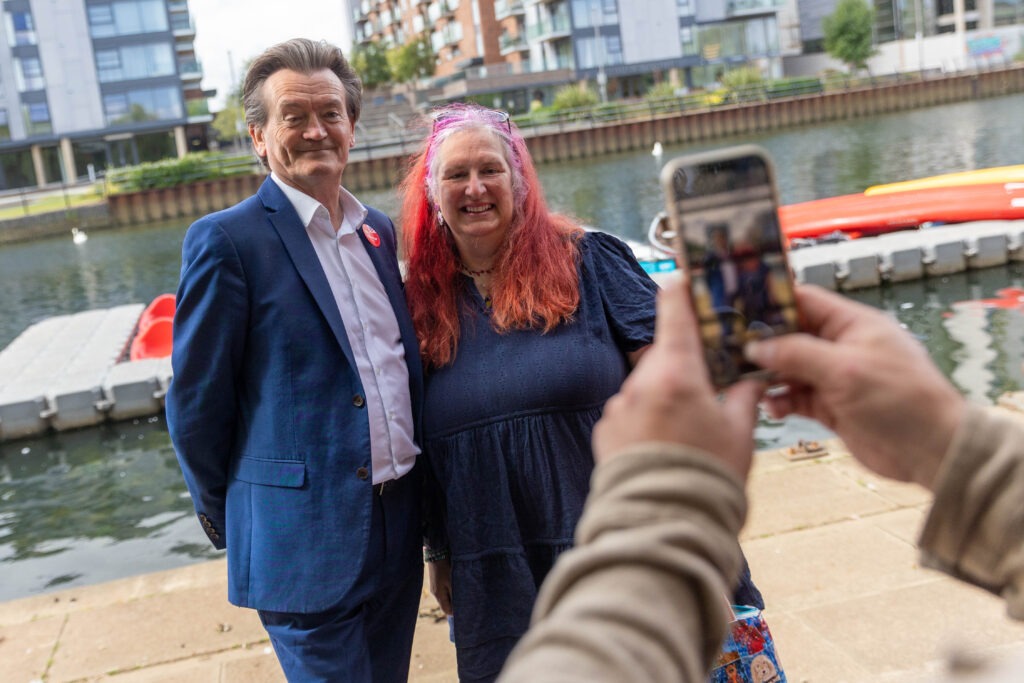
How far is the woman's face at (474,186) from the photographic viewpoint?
2.62 metres

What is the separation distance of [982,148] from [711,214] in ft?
90.0

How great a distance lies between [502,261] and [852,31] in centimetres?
5958

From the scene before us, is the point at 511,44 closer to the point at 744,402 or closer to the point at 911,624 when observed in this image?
the point at 911,624

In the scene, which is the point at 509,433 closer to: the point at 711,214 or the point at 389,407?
the point at 389,407

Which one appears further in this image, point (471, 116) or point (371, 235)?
point (471, 116)

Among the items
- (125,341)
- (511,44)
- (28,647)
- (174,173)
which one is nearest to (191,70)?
(511,44)

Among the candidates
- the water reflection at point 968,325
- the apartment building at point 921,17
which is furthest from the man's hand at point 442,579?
the apartment building at point 921,17

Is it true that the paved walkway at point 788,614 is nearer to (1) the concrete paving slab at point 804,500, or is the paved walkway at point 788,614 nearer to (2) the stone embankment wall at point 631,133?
(1) the concrete paving slab at point 804,500

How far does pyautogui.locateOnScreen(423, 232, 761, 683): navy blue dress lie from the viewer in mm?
2416

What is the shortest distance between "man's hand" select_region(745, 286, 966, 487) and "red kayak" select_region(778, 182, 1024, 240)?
40.4 ft

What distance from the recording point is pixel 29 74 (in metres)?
48.7

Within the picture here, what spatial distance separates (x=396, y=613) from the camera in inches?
98.7

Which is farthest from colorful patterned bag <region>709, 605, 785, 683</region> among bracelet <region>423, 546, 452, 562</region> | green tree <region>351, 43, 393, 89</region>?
green tree <region>351, 43, 393, 89</region>

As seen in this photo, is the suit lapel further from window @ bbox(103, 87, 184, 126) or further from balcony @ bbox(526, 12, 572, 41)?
balcony @ bbox(526, 12, 572, 41)
